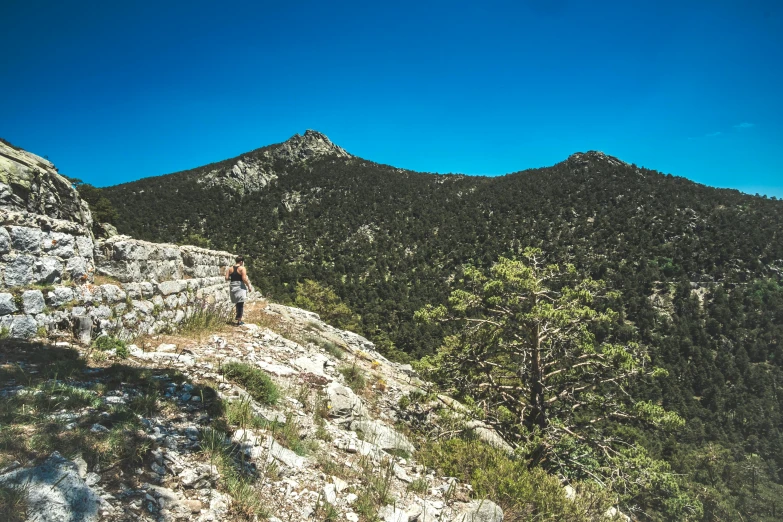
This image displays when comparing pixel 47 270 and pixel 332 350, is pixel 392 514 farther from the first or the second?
pixel 332 350

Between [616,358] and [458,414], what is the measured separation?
349 cm

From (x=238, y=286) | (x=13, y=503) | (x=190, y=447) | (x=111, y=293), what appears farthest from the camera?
(x=238, y=286)

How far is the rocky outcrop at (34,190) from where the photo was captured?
459 cm

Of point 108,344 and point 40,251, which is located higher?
point 40,251

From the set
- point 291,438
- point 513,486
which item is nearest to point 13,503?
point 291,438

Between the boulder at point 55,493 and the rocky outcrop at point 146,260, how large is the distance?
4.52m

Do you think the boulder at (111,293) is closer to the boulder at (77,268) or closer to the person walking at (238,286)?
the boulder at (77,268)

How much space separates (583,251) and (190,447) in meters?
52.1

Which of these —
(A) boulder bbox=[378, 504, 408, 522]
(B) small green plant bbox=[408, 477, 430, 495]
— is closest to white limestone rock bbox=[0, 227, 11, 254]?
(A) boulder bbox=[378, 504, 408, 522]

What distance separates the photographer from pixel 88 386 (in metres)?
3.50

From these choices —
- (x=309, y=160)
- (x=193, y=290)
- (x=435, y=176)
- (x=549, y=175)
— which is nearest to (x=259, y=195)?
(x=309, y=160)

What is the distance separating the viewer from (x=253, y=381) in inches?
187

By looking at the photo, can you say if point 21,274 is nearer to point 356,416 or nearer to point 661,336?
point 356,416

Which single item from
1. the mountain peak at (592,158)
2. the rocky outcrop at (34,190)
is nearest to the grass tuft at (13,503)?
the rocky outcrop at (34,190)
